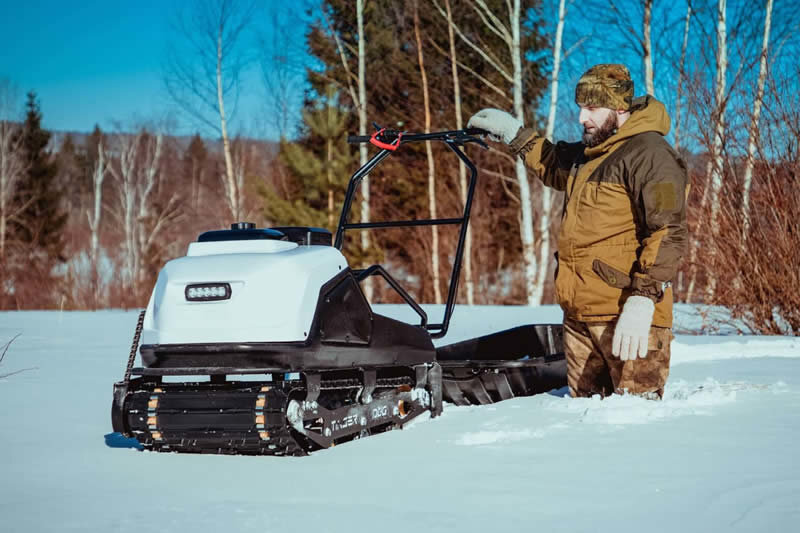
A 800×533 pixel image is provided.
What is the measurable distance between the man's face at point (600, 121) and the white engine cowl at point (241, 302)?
1.50 meters

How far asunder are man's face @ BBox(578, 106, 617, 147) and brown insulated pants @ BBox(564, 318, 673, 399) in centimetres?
84

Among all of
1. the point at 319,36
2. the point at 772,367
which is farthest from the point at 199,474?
the point at 319,36

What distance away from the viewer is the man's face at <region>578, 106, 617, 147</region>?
3652mm

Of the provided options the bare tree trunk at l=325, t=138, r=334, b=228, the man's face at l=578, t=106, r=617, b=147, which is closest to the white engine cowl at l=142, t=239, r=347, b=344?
the man's face at l=578, t=106, r=617, b=147

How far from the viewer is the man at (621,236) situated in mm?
3340

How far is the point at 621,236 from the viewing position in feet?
11.7

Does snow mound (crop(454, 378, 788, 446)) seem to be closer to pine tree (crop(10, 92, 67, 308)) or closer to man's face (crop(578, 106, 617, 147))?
man's face (crop(578, 106, 617, 147))

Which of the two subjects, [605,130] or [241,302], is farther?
[605,130]

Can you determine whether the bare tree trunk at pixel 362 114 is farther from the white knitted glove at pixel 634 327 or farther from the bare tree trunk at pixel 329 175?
the white knitted glove at pixel 634 327

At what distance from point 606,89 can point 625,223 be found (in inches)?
23.5

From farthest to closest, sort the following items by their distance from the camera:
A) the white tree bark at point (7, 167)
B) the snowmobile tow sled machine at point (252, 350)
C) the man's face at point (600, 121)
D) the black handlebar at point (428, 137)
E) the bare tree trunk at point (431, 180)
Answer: the white tree bark at point (7, 167), the bare tree trunk at point (431, 180), the black handlebar at point (428, 137), the man's face at point (600, 121), the snowmobile tow sled machine at point (252, 350)

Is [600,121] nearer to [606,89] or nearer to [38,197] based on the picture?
[606,89]

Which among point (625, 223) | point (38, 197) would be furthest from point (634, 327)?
point (38, 197)

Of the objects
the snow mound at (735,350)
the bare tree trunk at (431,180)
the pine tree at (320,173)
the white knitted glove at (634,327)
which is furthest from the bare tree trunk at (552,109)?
the white knitted glove at (634,327)
